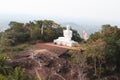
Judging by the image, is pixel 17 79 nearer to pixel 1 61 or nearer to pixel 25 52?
pixel 1 61

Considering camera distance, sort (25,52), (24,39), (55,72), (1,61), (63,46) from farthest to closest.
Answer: (24,39) → (63,46) → (25,52) → (55,72) → (1,61)

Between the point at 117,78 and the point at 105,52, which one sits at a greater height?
the point at 105,52

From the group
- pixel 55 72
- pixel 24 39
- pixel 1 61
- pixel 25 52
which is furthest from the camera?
pixel 24 39

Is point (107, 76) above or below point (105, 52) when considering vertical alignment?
below

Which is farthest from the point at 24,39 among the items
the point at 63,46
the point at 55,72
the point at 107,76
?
the point at 107,76

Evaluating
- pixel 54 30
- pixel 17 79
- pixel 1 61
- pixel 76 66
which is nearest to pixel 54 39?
pixel 54 30

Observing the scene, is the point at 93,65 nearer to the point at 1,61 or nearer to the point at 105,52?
the point at 105,52

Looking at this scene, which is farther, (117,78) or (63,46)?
(63,46)

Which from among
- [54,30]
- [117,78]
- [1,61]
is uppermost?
[54,30]

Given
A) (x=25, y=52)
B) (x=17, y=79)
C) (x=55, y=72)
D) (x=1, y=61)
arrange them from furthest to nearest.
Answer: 1. (x=25, y=52)
2. (x=55, y=72)
3. (x=1, y=61)
4. (x=17, y=79)
